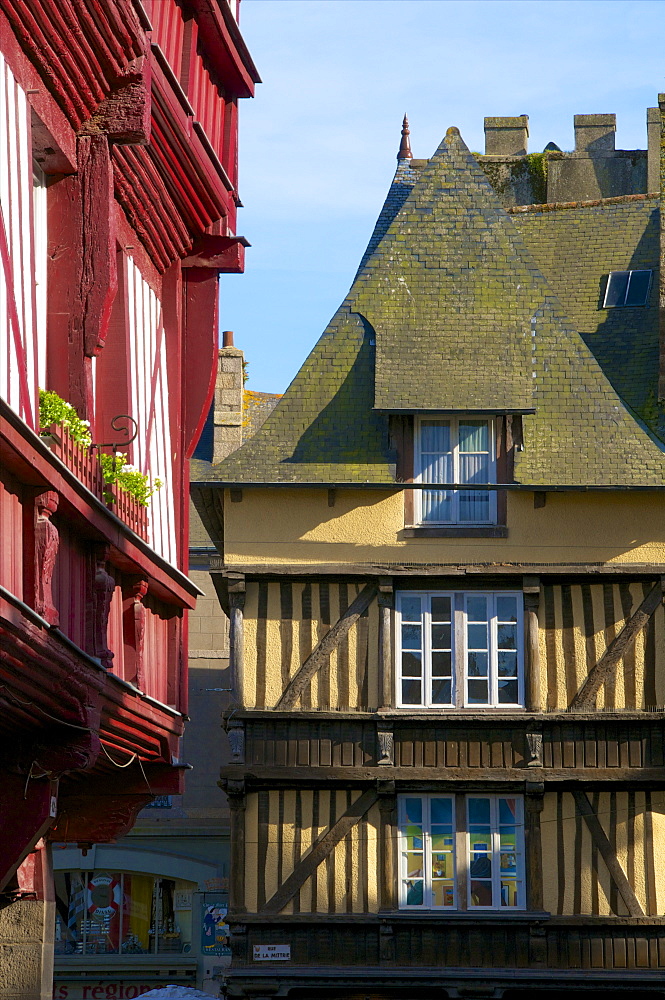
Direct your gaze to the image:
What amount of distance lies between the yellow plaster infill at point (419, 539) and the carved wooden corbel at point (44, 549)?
10.5m

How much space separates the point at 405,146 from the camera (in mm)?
21328

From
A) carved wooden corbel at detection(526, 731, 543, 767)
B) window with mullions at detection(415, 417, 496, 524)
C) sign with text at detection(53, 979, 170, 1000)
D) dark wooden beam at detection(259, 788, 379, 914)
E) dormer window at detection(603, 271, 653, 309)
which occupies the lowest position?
sign with text at detection(53, 979, 170, 1000)

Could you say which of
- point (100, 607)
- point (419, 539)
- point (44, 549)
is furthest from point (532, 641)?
point (44, 549)

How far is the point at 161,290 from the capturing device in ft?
35.0

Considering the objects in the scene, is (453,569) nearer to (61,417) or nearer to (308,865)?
(308,865)

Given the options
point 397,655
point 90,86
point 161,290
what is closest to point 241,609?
point 397,655

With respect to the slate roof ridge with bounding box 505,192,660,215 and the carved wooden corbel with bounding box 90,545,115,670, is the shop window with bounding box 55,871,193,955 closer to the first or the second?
the slate roof ridge with bounding box 505,192,660,215

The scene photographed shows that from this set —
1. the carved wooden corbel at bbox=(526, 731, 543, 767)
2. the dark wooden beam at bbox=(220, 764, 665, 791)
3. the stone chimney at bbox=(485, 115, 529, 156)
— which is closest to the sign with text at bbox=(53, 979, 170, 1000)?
the dark wooden beam at bbox=(220, 764, 665, 791)

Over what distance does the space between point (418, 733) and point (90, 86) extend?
10445 millimetres

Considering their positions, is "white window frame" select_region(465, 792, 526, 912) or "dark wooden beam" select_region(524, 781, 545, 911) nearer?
"dark wooden beam" select_region(524, 781, 545, 911)

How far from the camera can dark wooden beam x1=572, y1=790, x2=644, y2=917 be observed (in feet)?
54.3

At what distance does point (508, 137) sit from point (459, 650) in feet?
36.6

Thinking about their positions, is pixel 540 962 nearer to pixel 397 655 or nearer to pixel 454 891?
pixel 454 891

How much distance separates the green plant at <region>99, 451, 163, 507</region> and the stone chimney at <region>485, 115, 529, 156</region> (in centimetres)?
1779
